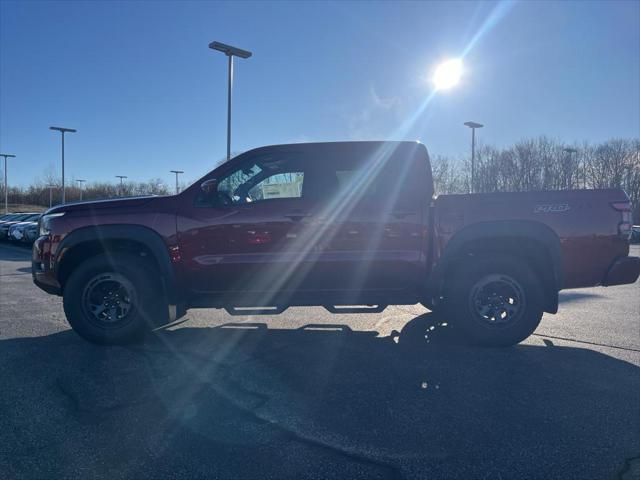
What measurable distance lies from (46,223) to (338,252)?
3.09 metres

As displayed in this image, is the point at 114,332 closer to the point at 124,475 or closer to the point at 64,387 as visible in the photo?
the point at 64,387

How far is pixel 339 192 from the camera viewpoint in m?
4.91

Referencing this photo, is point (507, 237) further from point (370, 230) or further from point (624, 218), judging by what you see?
point (370, 230)

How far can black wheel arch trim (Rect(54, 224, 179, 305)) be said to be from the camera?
475 cm

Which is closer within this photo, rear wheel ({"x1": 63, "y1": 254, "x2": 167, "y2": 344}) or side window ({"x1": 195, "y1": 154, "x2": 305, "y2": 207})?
rear wheel ({"x1": 63, "y1": 254, "x2": 167, "y2": 344})

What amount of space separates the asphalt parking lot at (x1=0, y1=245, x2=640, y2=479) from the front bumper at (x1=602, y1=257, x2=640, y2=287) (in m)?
0.72

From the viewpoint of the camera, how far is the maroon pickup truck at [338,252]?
4.71m

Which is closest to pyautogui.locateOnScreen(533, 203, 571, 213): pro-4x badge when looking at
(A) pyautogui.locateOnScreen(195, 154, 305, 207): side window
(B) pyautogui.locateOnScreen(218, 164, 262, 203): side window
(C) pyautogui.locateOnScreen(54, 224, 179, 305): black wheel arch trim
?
(A) pyautogui.locateOnScreen(195, 154, 305, 207): side window

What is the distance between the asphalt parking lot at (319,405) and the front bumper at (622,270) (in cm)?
72

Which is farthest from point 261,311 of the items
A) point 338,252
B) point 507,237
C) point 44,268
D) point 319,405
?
point 507,237

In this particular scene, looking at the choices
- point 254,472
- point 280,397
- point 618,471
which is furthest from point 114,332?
point 618,471

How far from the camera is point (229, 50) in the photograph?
16234mm

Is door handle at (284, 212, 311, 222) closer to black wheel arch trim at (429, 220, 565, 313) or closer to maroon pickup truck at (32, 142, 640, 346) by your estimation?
maroon pickup truck at (32, 142, 640, 346)

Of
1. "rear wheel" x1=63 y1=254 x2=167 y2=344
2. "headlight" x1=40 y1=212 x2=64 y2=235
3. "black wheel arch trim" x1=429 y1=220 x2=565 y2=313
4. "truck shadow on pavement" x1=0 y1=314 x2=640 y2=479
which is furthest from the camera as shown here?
"headlight" x1=40 y1=212 x2=64 y2=235
